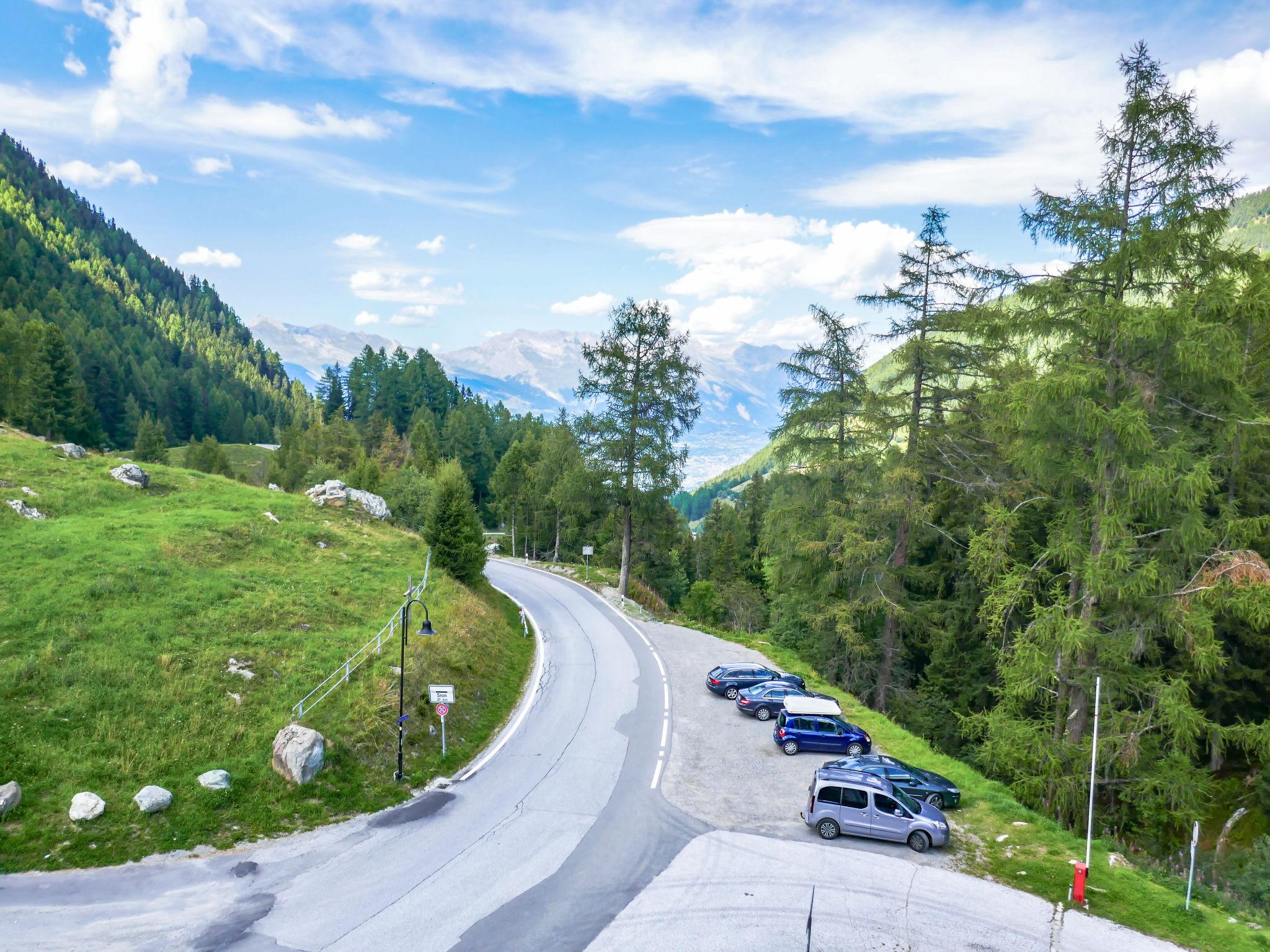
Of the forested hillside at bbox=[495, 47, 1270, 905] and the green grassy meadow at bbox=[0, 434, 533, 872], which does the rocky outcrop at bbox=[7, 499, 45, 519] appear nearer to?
the green grassy meadow at bbox=[0, 434, 533, 872]

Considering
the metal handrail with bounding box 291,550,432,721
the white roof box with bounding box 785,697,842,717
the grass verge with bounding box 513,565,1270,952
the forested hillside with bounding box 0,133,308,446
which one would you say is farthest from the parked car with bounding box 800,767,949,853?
the forested hillside with bounding box 0,133,308,446

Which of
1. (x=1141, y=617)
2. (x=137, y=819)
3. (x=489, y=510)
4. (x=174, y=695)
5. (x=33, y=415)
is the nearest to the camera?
(x=137, y=819)

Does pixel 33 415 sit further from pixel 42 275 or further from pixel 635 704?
pixel 42 275

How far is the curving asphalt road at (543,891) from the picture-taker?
41.2 feet

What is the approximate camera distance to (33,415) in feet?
207

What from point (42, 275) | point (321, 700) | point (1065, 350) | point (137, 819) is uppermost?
point (42, 275)

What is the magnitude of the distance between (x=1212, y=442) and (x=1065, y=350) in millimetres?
4669

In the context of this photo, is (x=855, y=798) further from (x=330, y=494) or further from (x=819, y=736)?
(x=330, y=494)

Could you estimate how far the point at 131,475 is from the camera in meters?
39.5

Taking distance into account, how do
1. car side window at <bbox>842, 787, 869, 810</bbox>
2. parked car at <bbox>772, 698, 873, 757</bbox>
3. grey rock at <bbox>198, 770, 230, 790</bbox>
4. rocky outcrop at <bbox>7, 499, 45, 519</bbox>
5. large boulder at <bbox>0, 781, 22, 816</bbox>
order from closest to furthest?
large boulder at <bbox>0, 781, 22, 816</bbox> < grey rock at <bbox>198, 770, 230, 790</bbox> < car side window at <bbox>842, 787, 869, 810</bbox> < parked car at <bbox>772, 698, 873, 757</bbox> < rocky outcrop at <bbox>7, 499, 45, 519</bbox>

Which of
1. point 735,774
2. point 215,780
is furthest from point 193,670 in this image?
point 735,774

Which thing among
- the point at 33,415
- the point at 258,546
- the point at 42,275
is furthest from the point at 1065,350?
the point at 42,275

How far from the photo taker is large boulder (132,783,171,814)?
50.9ft

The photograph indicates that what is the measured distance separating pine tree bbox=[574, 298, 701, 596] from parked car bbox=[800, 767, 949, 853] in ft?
81.0
